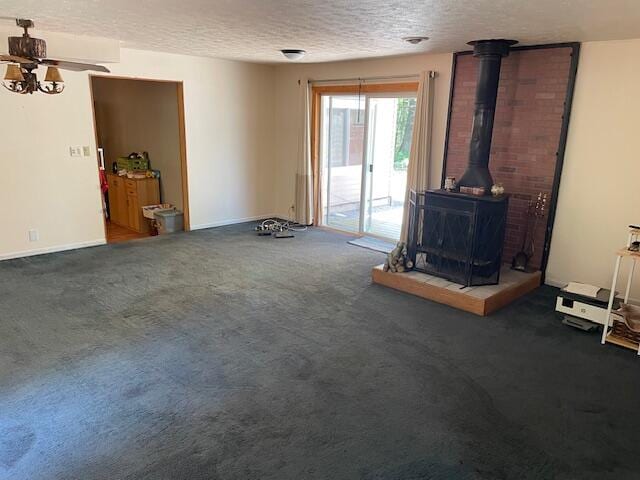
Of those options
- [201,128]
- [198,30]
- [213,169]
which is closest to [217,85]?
[201,128]

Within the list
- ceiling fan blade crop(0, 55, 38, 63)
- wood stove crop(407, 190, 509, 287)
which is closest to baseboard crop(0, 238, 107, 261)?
ceiling fan blade crop(0, 55, 38, 63)

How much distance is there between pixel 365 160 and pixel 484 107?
7.13ft

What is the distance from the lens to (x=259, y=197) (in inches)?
292

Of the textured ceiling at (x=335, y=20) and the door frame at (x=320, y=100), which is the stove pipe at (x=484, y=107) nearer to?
the textured ceiling at (x=335, y=20)

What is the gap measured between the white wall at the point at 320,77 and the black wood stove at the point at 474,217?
892mm

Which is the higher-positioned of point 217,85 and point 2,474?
point 217,85

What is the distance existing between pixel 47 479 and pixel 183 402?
745 millimetres

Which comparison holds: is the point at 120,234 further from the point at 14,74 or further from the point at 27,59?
the point at 27,59

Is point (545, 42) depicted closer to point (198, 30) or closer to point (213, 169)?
point (198, 30)

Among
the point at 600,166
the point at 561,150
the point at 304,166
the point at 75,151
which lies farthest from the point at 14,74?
the point at 600,166

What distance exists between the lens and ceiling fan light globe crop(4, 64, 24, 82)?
11.7 feet

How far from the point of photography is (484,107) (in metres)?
4.37

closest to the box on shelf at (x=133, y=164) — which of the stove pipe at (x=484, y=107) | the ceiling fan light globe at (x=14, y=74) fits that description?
the ceiling fan light globe at (x=14, y=74)

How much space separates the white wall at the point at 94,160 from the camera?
500 cm
